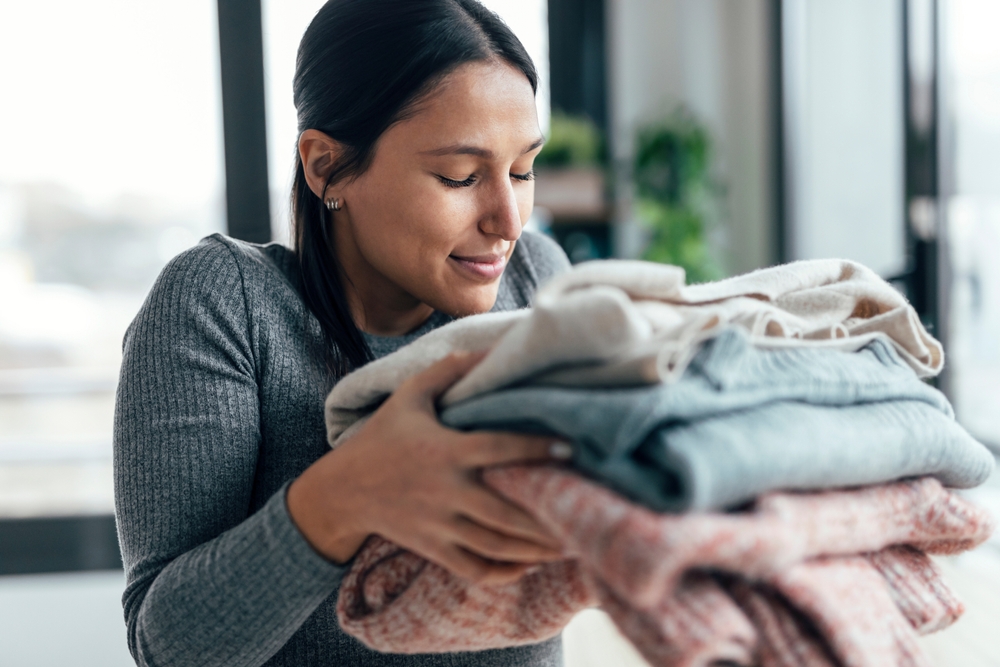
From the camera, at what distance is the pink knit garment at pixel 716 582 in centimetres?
34

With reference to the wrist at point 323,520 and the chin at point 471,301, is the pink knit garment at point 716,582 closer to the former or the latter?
the wrist at point 323,520

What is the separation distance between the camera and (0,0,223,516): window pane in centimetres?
223

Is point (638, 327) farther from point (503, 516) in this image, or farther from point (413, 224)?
point (413, 224)

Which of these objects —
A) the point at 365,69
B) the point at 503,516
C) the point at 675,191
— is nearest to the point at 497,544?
the point at 503,516

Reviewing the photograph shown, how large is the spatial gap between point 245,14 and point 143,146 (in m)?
0.49

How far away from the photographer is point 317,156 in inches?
31.8

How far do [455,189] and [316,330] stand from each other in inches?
7.8

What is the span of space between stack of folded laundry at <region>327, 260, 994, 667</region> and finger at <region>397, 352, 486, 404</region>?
1cm

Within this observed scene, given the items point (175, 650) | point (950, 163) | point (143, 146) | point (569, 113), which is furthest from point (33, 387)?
point (950, 163)

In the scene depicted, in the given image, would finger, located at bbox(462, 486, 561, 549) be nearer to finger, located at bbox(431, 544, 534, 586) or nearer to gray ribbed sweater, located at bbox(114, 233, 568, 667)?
finger, located at bbox(431, 544, 534, 586)

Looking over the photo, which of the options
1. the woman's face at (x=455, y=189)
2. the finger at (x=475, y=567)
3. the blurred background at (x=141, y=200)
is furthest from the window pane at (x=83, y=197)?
the finger at (x=475, y=567)

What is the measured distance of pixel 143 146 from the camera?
2314 millimetres

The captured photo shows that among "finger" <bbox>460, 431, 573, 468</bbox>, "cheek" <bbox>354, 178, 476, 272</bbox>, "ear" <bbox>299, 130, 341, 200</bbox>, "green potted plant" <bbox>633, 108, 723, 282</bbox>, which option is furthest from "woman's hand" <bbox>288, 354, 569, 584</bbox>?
"green potted plant" <bbox>633, 108, 723, 282</bbox>

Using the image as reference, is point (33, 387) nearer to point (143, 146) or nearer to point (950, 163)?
point (143, 146)
